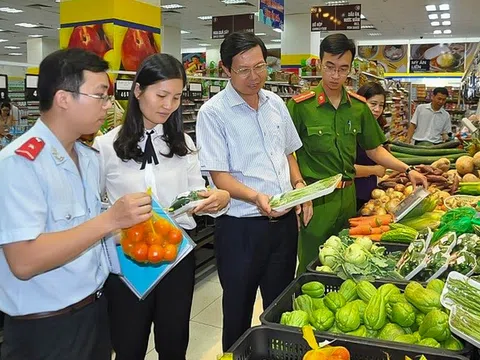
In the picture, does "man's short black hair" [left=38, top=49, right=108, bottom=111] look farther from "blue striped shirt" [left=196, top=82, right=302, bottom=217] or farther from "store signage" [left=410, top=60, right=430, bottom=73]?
"store signage" [left=410, top=60, right=430, bottom=73]

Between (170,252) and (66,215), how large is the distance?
1.23 ft

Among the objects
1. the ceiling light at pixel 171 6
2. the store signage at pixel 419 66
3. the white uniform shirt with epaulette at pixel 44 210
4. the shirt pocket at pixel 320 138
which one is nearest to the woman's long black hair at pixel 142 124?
the white uniform shirt with epaulette at pixel 44 210

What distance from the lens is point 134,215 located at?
146cm

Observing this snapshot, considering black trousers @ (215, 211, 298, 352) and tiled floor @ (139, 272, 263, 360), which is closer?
black trousers @ (215, 211, 298, 352)

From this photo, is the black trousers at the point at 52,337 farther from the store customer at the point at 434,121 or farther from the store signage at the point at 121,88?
the store customer at the point at 434,121

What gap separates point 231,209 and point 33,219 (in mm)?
1249

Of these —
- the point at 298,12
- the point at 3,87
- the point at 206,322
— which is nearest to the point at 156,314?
the point at 206,322

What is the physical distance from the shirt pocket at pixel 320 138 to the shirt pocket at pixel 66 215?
1767mm

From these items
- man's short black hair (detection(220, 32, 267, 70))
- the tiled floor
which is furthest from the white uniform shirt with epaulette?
the tiled floor

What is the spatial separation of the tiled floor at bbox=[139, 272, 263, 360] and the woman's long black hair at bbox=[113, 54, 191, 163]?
1.84 metres

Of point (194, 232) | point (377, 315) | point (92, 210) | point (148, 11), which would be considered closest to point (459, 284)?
point (377, 315)

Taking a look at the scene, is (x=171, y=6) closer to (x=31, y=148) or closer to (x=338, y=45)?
(x=338, y=45)

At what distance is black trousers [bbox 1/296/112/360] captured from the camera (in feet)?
5.29

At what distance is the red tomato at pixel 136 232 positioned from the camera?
1.76 metres
